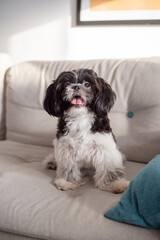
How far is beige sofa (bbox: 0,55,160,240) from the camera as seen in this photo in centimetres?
117

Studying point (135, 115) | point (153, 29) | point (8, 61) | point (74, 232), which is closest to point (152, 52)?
point (153, 29)

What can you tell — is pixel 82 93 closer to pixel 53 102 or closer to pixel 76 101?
pixel 76 101

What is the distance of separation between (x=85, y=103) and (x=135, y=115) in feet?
1.74

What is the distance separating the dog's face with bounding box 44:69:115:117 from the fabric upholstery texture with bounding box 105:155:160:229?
1.59 feet

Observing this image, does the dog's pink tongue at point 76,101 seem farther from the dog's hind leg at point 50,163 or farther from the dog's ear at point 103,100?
the dog's hind leg at point 50,163

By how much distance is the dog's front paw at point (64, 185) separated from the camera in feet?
4.90

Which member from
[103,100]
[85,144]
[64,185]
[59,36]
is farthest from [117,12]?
[64,185]

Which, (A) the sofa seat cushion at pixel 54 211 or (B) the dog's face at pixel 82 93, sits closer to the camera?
(A) the sofa seat cushion at pixel 54 211

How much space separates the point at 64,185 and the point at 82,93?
51 centimetres

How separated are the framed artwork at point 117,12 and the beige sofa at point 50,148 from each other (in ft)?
1.61

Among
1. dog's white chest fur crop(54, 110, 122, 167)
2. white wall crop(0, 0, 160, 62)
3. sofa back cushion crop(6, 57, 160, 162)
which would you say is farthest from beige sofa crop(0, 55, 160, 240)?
white wall crop(0, 0, 160, 62)

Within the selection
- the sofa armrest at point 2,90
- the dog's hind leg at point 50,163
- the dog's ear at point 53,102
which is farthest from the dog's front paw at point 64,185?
the sofa armrest at point 2,90

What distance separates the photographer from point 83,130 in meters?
1.58

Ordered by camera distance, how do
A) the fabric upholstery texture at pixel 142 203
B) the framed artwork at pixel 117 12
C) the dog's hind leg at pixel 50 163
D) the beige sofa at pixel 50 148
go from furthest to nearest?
1. the framed artwork at pixel 117 12
2. the dog's hind leg at pixel 50 163
3. the beige sofa at pixel 50 148
4. the fabric upholstery texture at pixel 142 203
